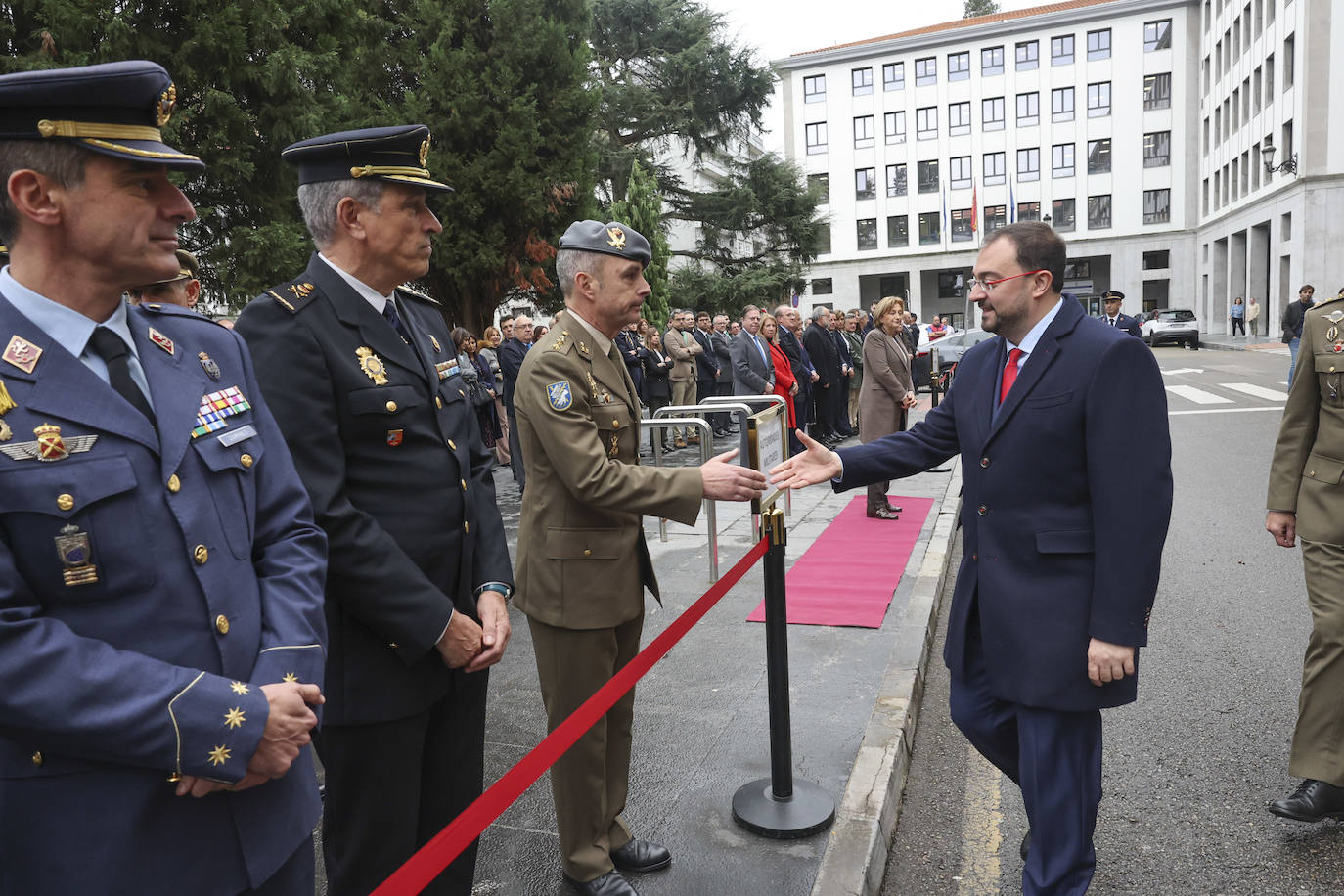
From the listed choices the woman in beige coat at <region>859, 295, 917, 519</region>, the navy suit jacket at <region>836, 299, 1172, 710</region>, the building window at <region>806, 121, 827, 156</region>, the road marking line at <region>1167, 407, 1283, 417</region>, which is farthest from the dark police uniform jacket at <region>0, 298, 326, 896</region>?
the building window at <region>806, 121, 827, 156</region>

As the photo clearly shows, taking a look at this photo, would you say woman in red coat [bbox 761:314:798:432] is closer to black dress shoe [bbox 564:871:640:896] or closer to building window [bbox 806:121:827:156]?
black dress shoe [bbox 564:871:640:896]

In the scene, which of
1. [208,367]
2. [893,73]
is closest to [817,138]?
[893,73]

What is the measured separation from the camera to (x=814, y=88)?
58.6m

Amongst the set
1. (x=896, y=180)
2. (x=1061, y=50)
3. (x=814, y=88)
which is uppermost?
(x=1061, y=50)

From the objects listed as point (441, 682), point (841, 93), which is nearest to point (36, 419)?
point (441, 682)

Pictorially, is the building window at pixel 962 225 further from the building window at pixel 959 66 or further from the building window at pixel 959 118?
the building window at pixel 959 66

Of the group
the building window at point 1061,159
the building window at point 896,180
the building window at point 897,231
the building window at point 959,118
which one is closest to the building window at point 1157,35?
the building window at point 1061,159

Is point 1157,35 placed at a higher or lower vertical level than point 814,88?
higher

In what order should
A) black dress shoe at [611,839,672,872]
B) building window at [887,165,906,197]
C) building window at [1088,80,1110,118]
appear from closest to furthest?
black dress shoe at [611,839,672,872] < building window at [1088,80,1110,118] < building window at [887,165,906,197]

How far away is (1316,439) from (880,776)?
2.20 meters

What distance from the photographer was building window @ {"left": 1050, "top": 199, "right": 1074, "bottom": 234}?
181 ft

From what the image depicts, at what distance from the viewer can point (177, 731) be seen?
4.74 feet

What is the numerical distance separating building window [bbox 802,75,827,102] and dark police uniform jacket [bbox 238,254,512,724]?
61220mm

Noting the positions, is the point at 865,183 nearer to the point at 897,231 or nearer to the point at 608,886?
the point at 897,231
